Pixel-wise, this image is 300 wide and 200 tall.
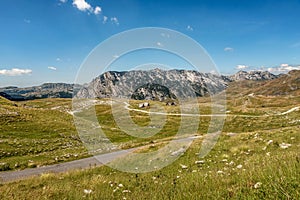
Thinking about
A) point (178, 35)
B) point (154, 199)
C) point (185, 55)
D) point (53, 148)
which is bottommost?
point (53, 148)

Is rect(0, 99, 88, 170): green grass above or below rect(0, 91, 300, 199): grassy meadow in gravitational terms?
below

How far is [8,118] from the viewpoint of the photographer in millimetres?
60406

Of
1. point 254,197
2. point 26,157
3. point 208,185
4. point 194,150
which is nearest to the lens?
point 254,197

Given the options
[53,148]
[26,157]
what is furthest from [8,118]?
[26,157]

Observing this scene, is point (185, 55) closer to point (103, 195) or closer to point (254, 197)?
point (103, 195)

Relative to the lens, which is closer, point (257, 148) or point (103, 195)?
point (103, 195)

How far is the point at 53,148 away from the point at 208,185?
131ft

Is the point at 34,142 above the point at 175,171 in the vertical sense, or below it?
below

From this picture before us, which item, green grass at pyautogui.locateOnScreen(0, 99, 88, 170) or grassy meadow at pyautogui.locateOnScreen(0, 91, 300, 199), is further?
green grass at pyautogui.locateOnScreen(0, 99, 88, 170)

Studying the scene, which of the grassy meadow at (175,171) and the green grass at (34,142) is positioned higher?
the grassy meadow at (175,171)

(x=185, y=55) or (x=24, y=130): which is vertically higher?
(x=185, y=55)

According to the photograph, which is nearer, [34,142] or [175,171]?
[175,171]

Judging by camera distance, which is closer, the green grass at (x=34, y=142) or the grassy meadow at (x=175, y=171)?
the grassy meadow at (x=175, y=171)

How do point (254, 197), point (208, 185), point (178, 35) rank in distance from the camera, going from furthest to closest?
point (178, 35)
point (208, 185)
point (254, 197)
